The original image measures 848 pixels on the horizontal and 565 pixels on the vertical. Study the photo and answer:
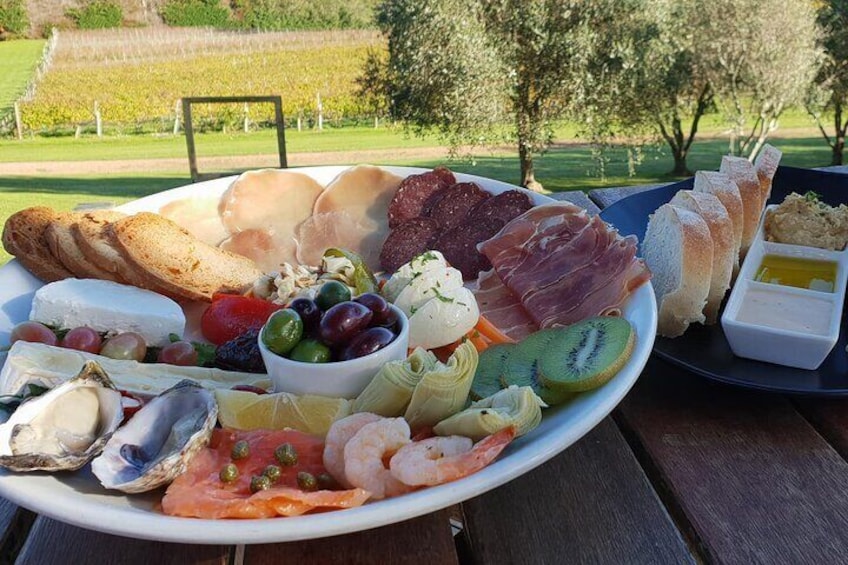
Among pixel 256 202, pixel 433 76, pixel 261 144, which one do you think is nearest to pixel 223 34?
pixel 261 144

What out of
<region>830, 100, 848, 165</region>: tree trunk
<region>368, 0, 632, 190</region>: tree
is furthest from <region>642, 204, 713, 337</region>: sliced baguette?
<region>830, 100, 848, 165</region>: tree trunk

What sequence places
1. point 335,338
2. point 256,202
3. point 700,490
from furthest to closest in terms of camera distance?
point 256,202 → point 335,338 → point 700,490

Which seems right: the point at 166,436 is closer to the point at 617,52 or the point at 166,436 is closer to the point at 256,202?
the point at 256,202

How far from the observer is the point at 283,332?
140cm

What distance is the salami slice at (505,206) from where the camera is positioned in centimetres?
226

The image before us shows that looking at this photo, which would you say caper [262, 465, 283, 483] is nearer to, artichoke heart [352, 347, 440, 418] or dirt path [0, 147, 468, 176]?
artichoke heart [352, 347, 440, 418]

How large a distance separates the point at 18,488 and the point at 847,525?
4.16 feet

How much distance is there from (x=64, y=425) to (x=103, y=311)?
758mm

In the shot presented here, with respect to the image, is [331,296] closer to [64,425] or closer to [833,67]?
[64,425]

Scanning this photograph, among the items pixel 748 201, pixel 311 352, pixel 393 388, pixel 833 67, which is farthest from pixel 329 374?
pixel 833 67

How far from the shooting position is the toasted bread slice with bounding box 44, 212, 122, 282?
206 cm

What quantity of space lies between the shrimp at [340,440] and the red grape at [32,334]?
35.4 inches

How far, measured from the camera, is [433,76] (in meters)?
11.4

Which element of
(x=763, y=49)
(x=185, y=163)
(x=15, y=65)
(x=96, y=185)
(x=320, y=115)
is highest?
(x=15, y=65)
